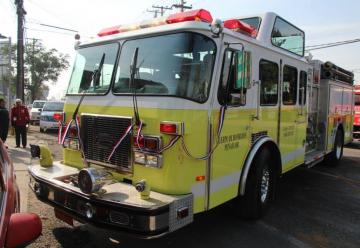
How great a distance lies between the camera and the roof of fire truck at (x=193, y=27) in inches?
169

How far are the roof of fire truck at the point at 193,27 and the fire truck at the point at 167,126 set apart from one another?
15mm

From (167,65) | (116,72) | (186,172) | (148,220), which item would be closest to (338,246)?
(186,172)

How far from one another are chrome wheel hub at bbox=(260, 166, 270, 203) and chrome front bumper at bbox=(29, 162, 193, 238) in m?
1.97

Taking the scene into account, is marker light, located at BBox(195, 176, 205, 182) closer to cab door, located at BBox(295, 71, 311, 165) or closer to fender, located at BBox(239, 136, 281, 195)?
fender, located at BBox(239, 136, 281, 195)

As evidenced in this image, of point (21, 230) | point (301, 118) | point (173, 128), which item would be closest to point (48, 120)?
point (301, 118)

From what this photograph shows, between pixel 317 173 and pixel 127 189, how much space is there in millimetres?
6378

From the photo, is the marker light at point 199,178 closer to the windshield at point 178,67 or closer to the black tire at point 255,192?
the windshield at point 178,67

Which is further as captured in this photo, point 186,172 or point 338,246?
point 338,246

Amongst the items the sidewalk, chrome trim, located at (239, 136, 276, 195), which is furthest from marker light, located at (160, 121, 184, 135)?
the sidewalk

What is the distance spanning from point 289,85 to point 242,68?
88.4 inches

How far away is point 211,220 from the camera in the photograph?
559 cm

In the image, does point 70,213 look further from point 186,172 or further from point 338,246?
point 338,246

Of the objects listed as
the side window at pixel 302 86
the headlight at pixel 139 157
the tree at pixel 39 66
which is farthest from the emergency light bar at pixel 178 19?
the tree at pixel 39 66

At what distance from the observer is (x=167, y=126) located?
4016 millimetres
